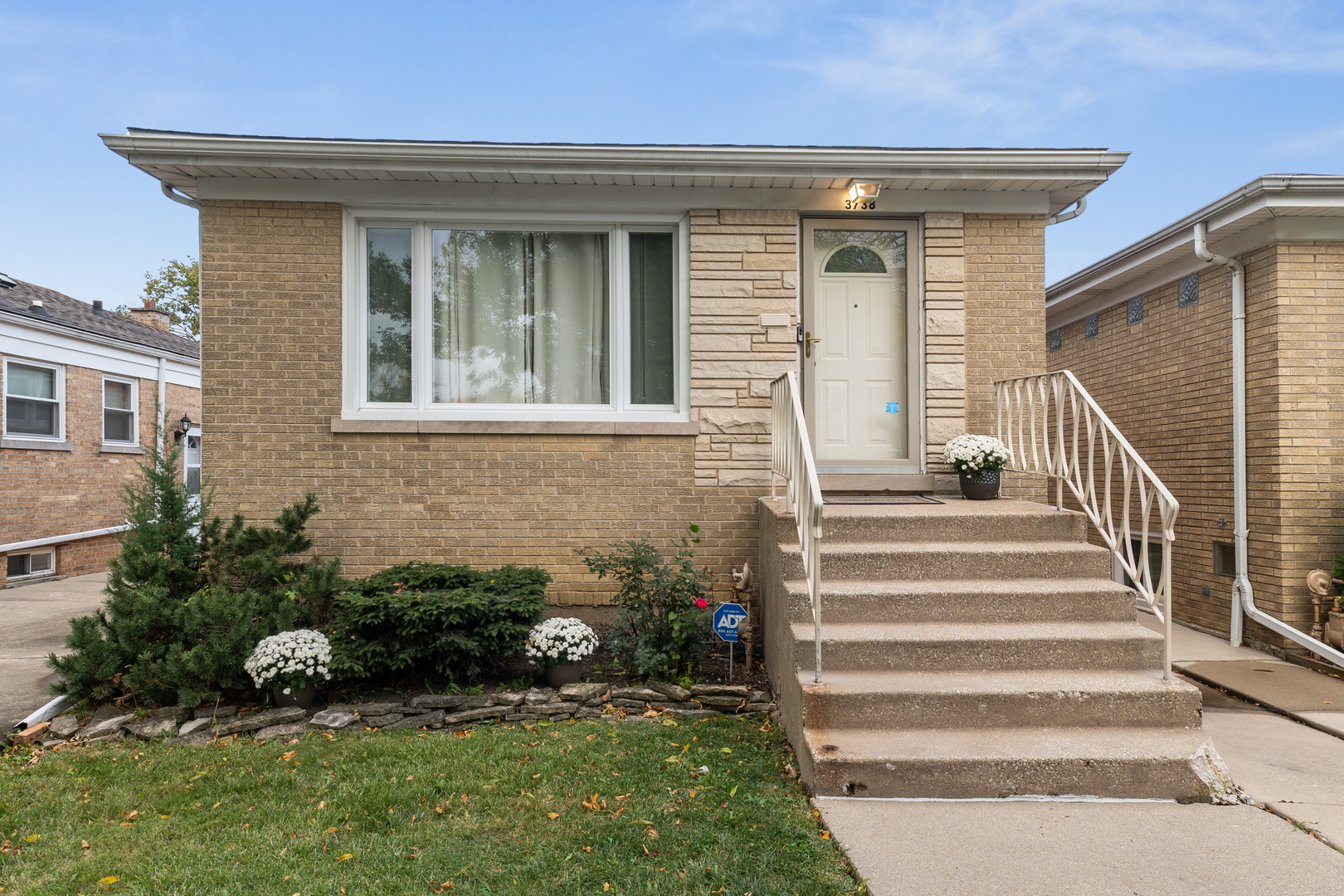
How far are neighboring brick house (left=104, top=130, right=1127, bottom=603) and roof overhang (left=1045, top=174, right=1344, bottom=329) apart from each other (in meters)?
1.32

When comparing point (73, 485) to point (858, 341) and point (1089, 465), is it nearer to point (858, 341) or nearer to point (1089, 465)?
point (858, 341)

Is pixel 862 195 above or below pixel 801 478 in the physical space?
above

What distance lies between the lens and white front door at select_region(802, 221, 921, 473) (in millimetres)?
5594

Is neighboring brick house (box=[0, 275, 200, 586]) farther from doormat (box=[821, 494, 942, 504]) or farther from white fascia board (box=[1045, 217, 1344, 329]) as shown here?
white fascia board (box=[1045, 217, 1344, 329])

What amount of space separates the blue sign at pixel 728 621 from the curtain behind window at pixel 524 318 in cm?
200

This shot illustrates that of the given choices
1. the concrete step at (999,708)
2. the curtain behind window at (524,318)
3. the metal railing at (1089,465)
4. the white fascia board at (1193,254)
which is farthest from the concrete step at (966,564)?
the white fascia board at (1193,254)

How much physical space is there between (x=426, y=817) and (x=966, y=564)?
295cm

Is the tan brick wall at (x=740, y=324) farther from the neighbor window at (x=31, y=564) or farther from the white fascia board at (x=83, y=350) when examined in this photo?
the neighbor window at (x=31, y=564)

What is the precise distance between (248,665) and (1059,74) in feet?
75.1

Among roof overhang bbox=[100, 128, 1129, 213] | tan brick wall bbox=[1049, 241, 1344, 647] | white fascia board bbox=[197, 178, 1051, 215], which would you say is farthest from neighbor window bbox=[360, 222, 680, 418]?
tan brick wall bbox=[1049, 241, 1344, 647]

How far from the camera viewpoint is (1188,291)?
22.3 ft

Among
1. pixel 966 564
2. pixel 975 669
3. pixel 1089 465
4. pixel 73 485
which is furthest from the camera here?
pixel 73 485

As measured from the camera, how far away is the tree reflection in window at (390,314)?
5453 millimetres

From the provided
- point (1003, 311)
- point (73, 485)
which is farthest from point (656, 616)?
point (73, 485)
